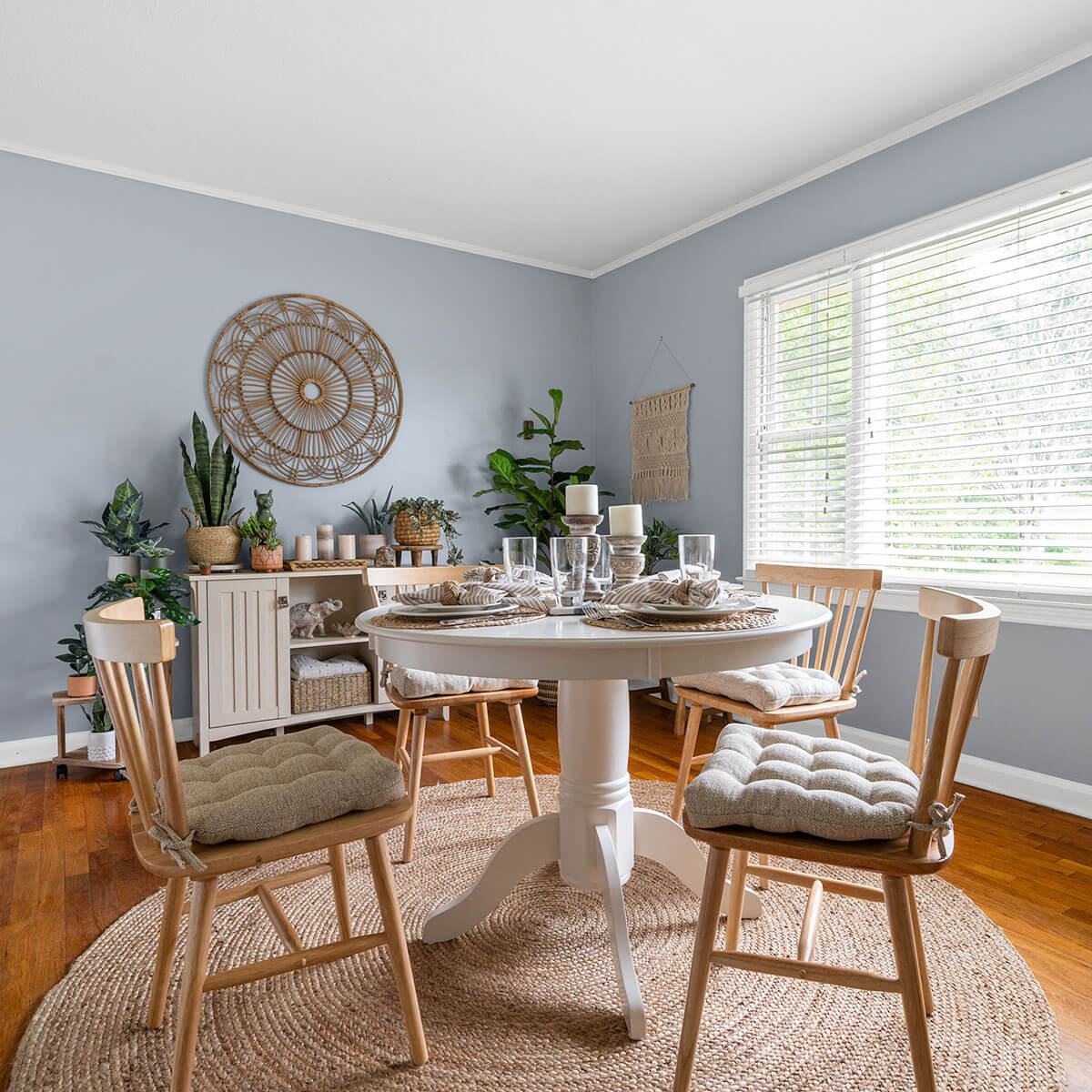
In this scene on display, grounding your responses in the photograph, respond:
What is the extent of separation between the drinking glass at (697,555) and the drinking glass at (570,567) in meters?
0.23

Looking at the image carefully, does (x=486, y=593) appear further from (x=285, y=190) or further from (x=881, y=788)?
(x=285, y=190)

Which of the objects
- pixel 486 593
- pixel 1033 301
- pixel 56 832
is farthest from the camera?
pixel 1033 301

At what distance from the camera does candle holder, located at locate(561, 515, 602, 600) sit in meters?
1.68

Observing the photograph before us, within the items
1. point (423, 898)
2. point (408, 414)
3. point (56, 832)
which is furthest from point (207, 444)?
point (423, 898)

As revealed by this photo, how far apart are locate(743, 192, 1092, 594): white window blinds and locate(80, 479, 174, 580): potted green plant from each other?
2.64 metres

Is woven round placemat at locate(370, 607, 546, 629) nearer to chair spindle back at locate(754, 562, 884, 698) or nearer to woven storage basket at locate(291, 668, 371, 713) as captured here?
chair spindle back at locate(754, 562, 884, 698)

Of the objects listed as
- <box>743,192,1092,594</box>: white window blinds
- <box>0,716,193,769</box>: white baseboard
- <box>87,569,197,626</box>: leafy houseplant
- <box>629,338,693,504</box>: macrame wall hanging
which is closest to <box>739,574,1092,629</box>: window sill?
<box>743,192,1092,594</box>: white window blinds

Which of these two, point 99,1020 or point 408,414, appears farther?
point 408,414

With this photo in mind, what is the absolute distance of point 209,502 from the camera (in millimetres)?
3256

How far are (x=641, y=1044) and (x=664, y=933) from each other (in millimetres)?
372

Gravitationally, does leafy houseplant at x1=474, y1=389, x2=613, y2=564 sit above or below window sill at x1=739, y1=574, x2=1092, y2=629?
above

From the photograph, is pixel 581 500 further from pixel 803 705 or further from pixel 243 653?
pixel 243 653

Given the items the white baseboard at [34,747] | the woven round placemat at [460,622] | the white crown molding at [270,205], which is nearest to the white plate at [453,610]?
the woven round placemat at [460,622]

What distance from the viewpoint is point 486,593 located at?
5.15 ft
